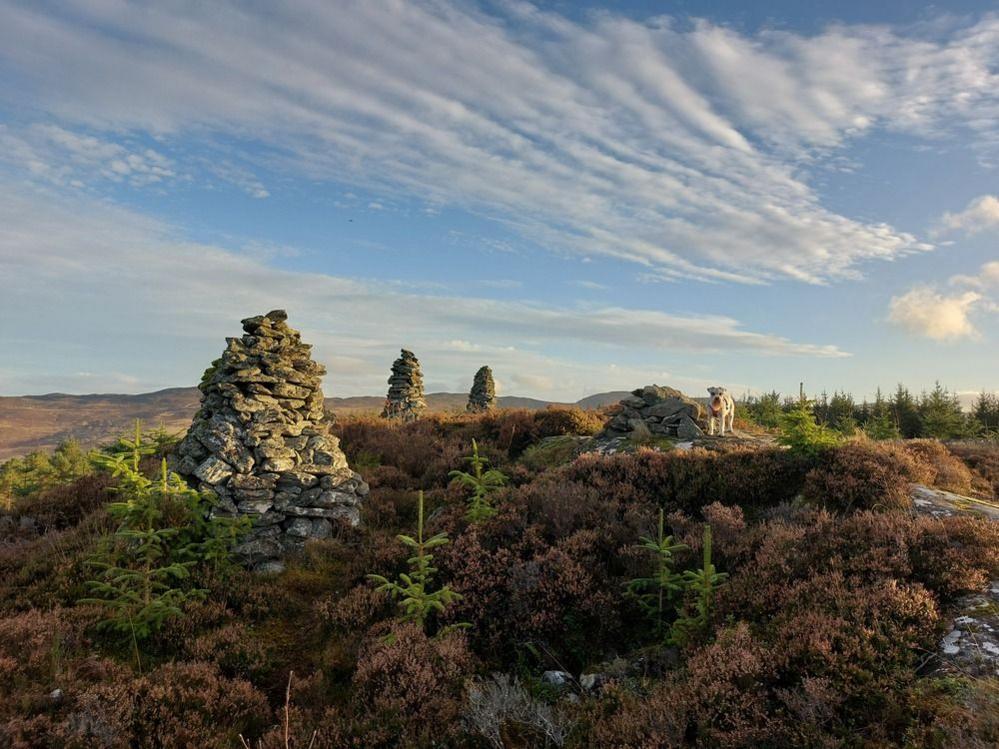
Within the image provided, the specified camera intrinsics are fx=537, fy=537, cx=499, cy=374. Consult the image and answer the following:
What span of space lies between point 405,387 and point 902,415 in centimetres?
3604

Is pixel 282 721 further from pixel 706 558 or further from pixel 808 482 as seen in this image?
pixel 808 482

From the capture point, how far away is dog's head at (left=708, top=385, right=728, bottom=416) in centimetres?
1558

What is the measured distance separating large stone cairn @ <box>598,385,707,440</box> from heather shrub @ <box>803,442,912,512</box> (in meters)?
5.19

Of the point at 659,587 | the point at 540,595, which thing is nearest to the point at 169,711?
the point at 540,595

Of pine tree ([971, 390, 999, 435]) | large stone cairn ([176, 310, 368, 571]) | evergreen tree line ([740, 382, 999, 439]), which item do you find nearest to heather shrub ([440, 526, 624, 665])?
large stone cairn ([176, 310, 368, 571])

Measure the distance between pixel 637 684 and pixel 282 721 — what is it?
4161mm

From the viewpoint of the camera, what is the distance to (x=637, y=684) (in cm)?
595

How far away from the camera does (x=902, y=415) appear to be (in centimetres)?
3944

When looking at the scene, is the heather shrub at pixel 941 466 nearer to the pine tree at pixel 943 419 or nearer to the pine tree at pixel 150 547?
the pine tree at pixel 150 547

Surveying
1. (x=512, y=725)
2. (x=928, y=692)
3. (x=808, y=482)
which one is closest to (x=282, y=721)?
(x=512, y=725)

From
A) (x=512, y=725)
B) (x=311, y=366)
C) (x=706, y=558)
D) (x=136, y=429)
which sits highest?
(x=311, y=366)

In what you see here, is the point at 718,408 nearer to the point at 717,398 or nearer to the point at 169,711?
the point at 717,398

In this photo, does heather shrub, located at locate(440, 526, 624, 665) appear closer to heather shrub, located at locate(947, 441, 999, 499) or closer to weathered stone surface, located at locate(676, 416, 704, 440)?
weathered stone surface, located at locate(676, 416, 704, 440)

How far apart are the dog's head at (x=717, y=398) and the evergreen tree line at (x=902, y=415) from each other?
12270 mm
